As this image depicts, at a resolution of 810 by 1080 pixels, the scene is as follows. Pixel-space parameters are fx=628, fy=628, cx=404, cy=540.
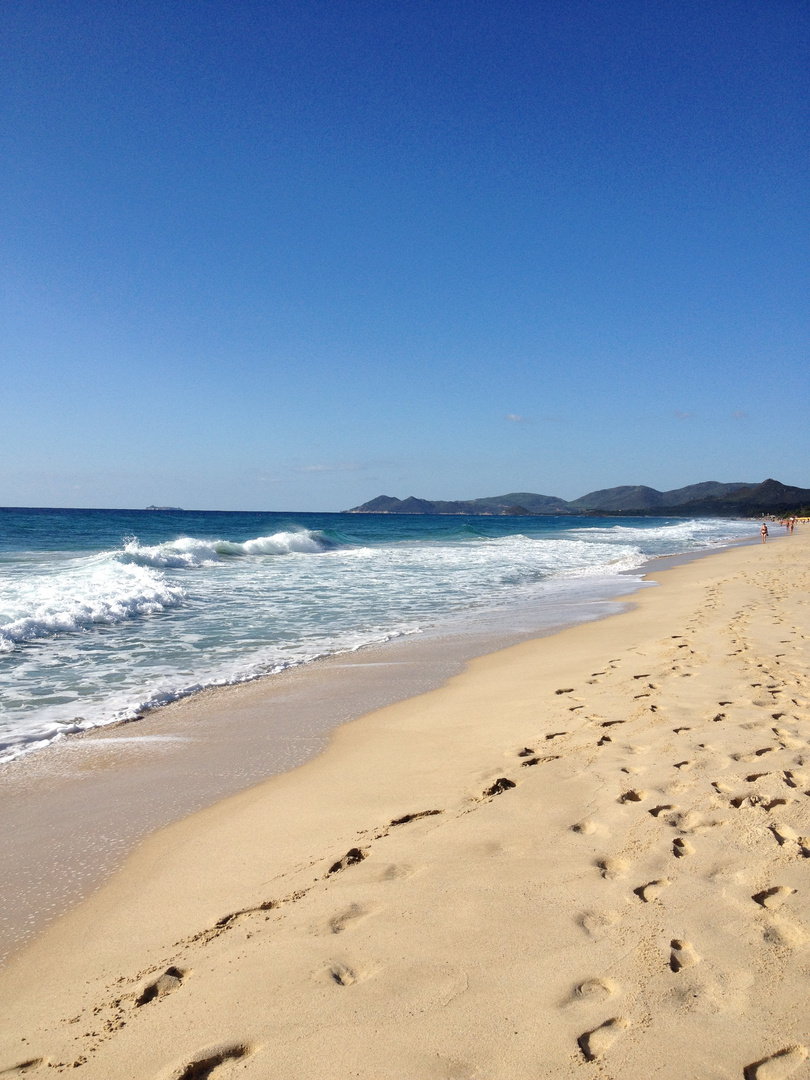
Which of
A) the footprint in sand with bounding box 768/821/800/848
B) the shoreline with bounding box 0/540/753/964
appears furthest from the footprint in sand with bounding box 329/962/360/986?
the footprint in sand with bounding box 768/821/800/848

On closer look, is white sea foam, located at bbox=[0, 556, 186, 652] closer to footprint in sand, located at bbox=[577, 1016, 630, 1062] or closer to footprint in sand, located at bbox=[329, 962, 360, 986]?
footprint in sand, located at bbox=[329, 962, 360, 986]

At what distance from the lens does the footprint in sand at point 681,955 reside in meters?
2.10

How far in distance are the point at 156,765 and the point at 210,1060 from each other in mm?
2919

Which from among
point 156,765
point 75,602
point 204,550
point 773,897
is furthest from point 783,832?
point 204,550

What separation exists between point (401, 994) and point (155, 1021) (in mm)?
795

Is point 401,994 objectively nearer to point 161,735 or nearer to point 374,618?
point 161,735

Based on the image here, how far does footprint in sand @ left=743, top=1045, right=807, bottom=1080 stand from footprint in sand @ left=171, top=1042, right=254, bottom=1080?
1.41m

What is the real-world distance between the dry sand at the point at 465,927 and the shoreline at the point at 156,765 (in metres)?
0.19

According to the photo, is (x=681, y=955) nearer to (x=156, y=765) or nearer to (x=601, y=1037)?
(x=601, y=1037)

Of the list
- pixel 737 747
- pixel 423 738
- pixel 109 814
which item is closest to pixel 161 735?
pixel 109 814

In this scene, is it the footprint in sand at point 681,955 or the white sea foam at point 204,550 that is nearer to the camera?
the footprint in sand at point 681,955

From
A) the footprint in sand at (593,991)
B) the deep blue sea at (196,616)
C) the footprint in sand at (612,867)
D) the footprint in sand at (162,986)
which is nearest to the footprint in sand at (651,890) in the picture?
the footprint in sand at (612,867)

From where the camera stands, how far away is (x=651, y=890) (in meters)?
2.54

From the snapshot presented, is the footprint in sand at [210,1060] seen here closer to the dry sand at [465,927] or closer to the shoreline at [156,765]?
the dry sand at [465,927]
